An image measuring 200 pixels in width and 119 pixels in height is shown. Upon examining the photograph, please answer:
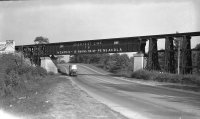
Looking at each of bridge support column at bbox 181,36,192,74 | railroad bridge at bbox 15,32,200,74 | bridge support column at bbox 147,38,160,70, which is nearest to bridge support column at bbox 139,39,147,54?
railroad bridge at bbox 15,32,200,74

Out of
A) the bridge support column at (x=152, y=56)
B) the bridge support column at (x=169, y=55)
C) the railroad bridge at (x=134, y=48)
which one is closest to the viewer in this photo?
the railroad bridge at (x=134, y=48)

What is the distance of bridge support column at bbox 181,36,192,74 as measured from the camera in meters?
51.3

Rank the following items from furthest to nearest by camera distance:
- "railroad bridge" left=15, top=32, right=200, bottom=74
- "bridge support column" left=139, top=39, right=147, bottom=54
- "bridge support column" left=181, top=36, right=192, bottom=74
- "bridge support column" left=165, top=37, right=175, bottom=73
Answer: "bridge support column" left=139, top=39, right=147, bottom=54
"bridge support column" left=165, top=37, right=175, bottom=73
"railroad bridge" left=15, top=32, right=200, bottom=74
"bridge support column" left=181, top=36, right=192, bottom=74

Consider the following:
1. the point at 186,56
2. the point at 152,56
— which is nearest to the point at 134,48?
the point at 152,56

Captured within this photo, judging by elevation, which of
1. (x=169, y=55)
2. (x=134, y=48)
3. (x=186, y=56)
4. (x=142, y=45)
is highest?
(x=142, y=45)

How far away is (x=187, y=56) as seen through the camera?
52219 mm

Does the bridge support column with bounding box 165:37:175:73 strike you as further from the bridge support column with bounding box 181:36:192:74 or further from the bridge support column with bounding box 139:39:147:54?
the bridge support column with bounding box 139:39:147:54

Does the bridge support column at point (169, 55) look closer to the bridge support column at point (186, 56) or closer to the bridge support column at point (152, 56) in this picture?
the bridge support column at point (186, 56)

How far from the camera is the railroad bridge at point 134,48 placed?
52066 millimetres

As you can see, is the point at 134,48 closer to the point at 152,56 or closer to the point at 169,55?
the point at 152,56

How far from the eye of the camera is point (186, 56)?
52.0m

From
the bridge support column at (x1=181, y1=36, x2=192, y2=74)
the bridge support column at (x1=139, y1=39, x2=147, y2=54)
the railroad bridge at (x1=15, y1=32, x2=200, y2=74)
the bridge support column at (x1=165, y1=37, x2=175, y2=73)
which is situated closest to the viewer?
the bridge support column at (x1=181, y1=36, x2=192, y2=74)

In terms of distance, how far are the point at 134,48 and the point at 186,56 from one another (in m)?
11.7

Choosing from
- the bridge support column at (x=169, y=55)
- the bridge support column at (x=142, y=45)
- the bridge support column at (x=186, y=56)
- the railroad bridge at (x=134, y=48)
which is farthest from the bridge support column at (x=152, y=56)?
the bridge support column at (x=186, y=56)
